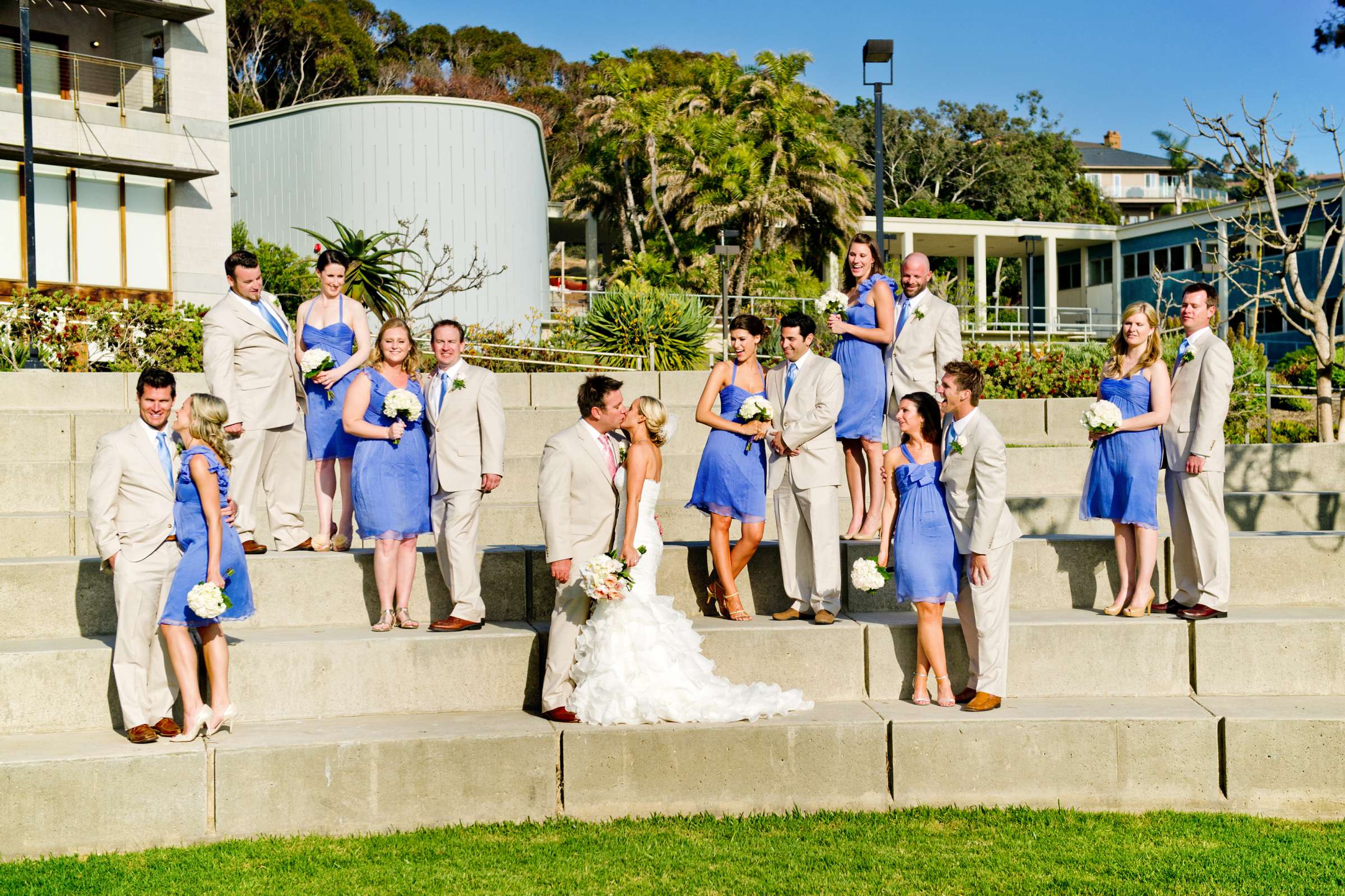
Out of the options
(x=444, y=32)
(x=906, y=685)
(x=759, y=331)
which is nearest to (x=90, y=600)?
(x=759, y=331)

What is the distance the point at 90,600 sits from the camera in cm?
700

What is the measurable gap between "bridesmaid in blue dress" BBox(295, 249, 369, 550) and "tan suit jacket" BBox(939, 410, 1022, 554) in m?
3.68

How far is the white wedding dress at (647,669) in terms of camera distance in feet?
20.9

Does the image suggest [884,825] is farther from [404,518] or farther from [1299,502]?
[1299,502]

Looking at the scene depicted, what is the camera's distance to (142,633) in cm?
611

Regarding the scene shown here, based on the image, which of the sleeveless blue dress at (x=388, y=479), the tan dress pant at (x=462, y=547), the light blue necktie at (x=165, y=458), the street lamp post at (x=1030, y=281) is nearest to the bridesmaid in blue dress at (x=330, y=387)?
Answer: the sleeveless blue dress at (x=388, y=479)

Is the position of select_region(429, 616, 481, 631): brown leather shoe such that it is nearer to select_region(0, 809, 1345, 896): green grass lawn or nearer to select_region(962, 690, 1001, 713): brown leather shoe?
select_region(0, 809, 1345, 896): green grass lawn

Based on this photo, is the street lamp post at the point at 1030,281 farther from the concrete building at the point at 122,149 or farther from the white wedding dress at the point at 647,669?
the white wedding dress at the point at 647,669

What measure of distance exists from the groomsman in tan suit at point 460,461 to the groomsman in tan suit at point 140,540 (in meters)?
1.50

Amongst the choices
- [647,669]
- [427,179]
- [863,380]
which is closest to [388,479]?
[647,669]

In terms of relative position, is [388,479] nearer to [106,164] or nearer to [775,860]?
[775,860]

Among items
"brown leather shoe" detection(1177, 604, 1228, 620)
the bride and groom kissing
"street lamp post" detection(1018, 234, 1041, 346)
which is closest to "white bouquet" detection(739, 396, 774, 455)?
the bride and groom kissing

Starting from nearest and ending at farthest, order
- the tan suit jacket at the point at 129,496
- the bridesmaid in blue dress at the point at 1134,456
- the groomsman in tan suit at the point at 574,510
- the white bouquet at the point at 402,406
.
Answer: the tan suit jacket at the point at 129,496 < the groomsman in tan suit at the point at 574,510 < the white bouquet at the point at 402,406 < the bridesmaid in blue dress at the point at 1134,456

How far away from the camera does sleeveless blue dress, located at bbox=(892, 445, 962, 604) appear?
668cm
